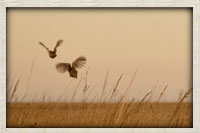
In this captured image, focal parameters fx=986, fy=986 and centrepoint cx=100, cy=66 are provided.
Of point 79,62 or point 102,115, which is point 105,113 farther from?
point 79,62

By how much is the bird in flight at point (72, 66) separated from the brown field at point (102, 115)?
265 millimetres

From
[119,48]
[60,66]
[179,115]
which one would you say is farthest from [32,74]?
[179,115]

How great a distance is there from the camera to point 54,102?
7.75 meters

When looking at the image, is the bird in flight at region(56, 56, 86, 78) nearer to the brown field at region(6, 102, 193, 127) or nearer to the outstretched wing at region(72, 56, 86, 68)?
the outstretched wing at region(72, 56, 86, 68)

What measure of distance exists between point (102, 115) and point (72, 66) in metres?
0.45

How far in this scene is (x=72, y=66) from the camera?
7668 millimetres

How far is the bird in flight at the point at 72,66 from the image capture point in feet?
25.1

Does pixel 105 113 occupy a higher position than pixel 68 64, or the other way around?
pixel 68 64

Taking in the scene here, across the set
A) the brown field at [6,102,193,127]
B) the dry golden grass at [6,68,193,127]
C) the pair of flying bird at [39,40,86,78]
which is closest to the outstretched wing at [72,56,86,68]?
the pair of flying bird at [39,40,86,78]
